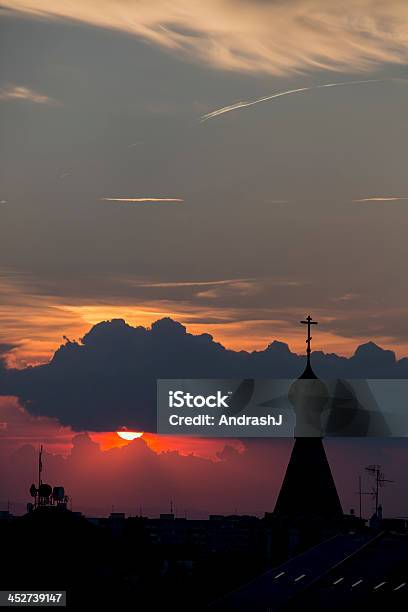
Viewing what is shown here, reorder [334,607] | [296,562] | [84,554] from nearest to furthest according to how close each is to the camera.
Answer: [334,607]
[296,562]
[84,554]

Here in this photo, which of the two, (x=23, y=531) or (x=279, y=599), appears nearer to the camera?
(x=279, y=599)

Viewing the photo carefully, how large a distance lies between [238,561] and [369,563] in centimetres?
5292

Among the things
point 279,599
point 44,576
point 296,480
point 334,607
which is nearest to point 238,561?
point 296,480

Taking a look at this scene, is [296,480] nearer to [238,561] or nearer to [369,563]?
[238,561]

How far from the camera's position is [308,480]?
510ft

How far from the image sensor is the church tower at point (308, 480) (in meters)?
155

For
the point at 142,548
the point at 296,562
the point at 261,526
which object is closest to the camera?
the point at 296,562

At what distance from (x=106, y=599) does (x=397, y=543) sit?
86.9 ft

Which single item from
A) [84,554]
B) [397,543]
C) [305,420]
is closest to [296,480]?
[305,420]

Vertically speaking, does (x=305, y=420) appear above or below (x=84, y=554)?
above

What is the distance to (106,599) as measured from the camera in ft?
459

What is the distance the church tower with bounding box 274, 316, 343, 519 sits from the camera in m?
155

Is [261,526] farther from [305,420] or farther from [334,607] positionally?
[334,607]

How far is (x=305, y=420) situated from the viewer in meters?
158
